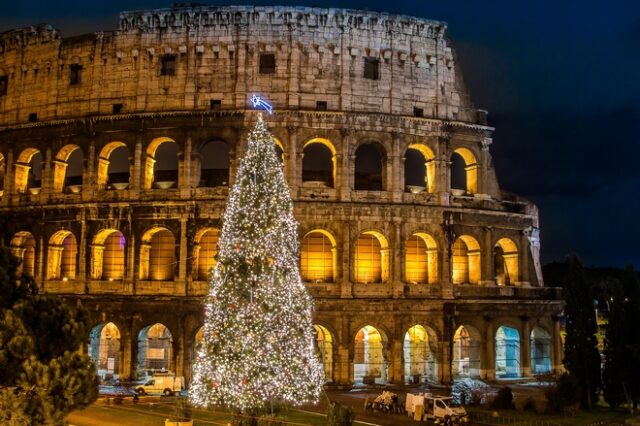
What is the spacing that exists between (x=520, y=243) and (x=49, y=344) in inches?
1095

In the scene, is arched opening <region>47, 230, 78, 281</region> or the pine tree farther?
arched opening <region>47, 230, 78, 281</region>

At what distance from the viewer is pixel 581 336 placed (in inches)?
1072

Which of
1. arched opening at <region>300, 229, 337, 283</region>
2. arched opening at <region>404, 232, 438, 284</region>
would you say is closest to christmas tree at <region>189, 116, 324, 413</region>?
arched opening at <region>300, 229, 337, 283</region>

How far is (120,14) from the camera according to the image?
113 feet

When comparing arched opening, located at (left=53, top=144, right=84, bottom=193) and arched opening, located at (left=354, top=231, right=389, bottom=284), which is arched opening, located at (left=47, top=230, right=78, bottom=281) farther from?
arched opening, located at (left=354, top=231, right=389, bottom=284)

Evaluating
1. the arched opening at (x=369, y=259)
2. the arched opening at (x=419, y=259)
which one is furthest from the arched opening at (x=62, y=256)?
the arched opening at (x=419, y=259)

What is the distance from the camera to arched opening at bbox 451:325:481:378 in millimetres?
34688

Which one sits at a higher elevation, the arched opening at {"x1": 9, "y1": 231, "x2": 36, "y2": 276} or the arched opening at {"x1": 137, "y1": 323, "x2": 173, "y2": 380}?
the arched opening at {"x1": 9, "y1": 231, "x2": 36, "y2": 276}

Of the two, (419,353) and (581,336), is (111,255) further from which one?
(581,336)

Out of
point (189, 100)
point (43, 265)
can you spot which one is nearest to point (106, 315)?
point (43, 265)

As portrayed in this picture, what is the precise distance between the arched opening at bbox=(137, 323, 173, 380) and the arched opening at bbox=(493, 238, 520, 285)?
1725 cm

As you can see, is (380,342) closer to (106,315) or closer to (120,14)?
(106,315)

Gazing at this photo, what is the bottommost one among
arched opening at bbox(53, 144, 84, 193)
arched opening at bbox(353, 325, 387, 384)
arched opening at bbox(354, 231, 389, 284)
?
arched opening at bbox(353, 325, 387, 384)

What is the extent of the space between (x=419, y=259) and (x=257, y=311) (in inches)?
649
